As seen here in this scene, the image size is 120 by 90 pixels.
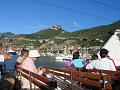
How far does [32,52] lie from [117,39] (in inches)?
713

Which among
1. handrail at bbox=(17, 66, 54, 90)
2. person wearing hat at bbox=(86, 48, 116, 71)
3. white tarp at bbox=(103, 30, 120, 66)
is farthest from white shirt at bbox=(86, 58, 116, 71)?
white tarp at bbox=(103, 30, 120, 66)

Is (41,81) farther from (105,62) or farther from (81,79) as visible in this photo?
(105,62)

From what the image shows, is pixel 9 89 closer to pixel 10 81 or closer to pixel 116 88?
pixel 10 81

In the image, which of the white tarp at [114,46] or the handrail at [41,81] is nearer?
the handrail at [41,81]

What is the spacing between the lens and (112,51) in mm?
27266

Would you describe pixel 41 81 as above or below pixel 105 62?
below


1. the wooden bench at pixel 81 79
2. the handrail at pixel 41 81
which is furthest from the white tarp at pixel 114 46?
the handrail at pixel 41 81

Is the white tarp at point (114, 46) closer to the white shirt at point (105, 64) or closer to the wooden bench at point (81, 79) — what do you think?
the wooden bench at point (81, 79)

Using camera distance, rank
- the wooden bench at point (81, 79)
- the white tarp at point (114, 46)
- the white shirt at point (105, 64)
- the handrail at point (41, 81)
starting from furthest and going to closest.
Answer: the white tarp at point (114, 46)
the white shirt at point (105, 64)
the wooden bench at point (81, 79)
the handrail at point (41, 81)

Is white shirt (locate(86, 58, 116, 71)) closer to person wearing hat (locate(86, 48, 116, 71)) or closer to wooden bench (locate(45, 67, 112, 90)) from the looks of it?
person wearing hat (locate(86, 48, 116, 71))

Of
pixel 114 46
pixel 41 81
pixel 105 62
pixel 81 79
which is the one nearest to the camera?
pixel 41 81

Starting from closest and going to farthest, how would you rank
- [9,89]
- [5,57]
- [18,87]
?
[9,89], [5,57], [18,87]

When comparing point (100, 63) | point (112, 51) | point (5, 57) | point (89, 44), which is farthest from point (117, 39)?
point (89, 44)

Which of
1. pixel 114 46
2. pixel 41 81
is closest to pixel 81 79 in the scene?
pixel 41 81
